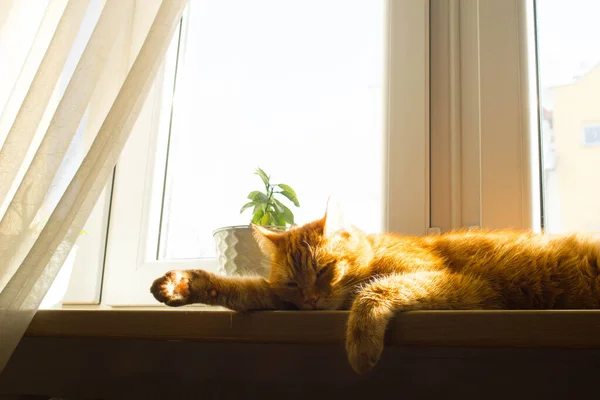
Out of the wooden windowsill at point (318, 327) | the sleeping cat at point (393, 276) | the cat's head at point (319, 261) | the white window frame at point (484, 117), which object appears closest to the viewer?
the wooden windowsill at point (318, 327)

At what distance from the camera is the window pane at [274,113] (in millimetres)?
1451

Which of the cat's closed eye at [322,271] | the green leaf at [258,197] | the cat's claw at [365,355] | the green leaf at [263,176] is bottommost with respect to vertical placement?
the cat's claw at [365,355]

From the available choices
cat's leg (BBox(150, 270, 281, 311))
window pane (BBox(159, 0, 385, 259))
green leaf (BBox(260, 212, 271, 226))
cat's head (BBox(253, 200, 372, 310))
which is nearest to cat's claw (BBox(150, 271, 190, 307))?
cat's leg (BBox(150, 270, 281, 311))

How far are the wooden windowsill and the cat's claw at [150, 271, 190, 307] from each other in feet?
0.09

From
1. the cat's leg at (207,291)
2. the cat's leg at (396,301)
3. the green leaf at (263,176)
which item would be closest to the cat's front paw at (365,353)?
the cat's leg at (396,301)

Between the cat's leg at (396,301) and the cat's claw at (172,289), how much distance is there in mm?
266

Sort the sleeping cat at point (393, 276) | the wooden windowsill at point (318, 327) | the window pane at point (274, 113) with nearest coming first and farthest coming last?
the wooden windowsill at point (318, 327) < the sleeping cat at point (393, 276) < the window pane at point (274, 113)

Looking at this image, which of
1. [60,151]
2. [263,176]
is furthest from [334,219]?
[60,151]

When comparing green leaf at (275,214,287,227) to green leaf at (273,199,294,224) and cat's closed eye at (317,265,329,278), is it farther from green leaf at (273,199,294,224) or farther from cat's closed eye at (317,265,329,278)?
cat's closed eye at (317,265,329,278)

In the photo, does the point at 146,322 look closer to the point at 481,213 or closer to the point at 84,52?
the point at 84,52

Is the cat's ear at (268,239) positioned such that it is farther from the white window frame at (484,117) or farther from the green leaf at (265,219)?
the white window frame at (484,117)

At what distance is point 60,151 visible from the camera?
110 cm

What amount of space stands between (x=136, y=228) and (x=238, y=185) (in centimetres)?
31

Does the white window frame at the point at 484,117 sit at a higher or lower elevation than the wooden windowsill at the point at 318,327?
higher
